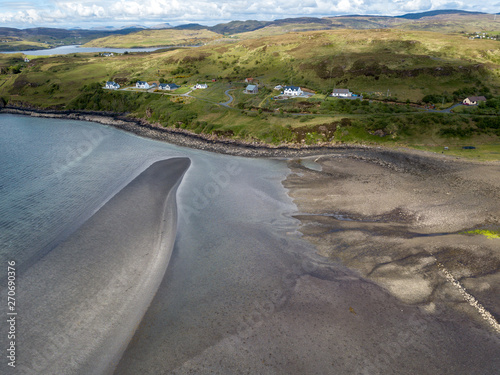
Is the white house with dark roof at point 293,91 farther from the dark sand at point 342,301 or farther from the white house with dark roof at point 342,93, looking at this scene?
the dark sand at point 342,301

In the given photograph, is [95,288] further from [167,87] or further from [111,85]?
[111,85]

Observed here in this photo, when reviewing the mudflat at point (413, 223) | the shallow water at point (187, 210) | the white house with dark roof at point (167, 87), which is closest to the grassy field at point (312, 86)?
the white house with dark roof at point (167, 87)

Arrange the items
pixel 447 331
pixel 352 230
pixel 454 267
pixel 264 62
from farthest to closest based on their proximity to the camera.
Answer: pixel 264 62 < pixel 352 230 < pixel 454 267 < pixel 447 331

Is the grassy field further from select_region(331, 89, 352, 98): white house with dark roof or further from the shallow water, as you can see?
the shallow water

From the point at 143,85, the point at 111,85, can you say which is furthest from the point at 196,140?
the point at 111,85

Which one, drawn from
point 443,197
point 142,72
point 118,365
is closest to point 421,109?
point 443,197

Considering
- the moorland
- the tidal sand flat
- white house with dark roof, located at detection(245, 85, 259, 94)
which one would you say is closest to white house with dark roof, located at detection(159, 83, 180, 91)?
the moorland

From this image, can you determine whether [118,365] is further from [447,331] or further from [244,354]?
[447,331]
